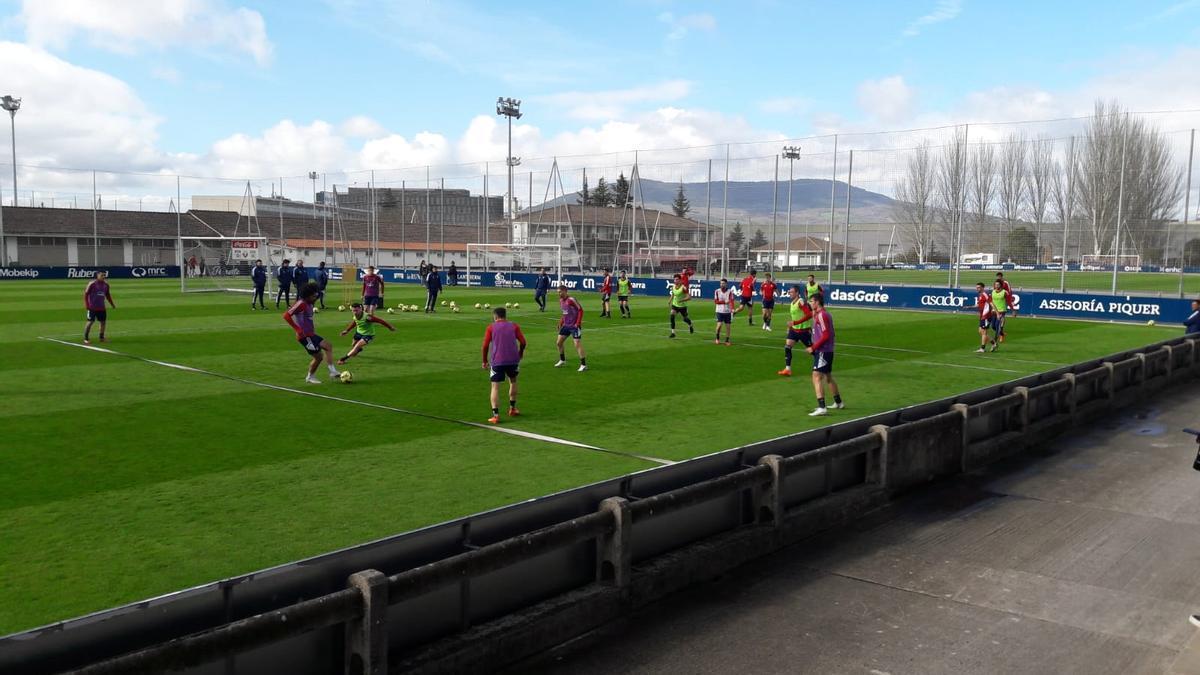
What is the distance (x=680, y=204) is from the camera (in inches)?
2547

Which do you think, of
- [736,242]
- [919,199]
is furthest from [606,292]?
[736,242]

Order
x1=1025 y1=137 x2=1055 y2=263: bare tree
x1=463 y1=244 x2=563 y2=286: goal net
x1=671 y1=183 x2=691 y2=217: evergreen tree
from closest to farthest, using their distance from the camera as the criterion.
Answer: x1=1025 y1=137 x2=1055 y2=263: bare tree < x1=463 y1=244 x2=563 y2=286: goal net < x1=671 y1=183 x2=691 y2=217: evergreen tree

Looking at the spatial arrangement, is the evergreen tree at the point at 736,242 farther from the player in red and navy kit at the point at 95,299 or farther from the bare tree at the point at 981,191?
the player in red and navy kit at the point at 95,299

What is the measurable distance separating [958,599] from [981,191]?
4410 cm

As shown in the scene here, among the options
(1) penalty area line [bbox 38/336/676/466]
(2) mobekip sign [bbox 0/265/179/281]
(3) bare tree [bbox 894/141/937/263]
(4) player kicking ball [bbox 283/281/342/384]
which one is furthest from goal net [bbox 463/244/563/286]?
(4) player kicking ball [bbox 283/281/342/384]

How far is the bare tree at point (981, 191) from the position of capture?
152ft

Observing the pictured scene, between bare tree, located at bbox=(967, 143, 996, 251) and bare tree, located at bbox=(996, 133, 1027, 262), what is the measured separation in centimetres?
48

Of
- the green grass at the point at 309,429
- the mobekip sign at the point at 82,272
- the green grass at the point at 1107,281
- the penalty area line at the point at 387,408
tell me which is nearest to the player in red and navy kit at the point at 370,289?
the green grass at the point at 309,429

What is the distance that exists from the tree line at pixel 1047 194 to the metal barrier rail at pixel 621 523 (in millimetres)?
30533

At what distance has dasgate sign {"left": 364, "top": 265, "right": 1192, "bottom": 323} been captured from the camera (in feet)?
113

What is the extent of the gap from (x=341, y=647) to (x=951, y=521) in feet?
22.0

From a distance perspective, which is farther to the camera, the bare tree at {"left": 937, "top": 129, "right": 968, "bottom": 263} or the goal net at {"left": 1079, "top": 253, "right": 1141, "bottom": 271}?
the bare tree at {"left": 937, "top": 129, "right": 968, "bottom": 263}

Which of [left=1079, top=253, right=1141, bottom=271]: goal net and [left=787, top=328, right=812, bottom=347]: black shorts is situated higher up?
[left=1079, top=253, right=1141, bottom=271]: goal net

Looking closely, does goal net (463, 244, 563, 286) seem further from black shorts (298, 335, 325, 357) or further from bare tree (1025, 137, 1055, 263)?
black shorts (298, 335, 325, 357)
